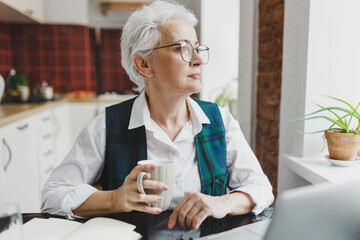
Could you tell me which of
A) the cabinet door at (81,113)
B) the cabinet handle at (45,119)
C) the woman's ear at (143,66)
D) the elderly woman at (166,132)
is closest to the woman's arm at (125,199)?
the elderly woman at (166,132)

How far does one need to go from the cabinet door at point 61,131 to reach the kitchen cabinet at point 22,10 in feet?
3.42

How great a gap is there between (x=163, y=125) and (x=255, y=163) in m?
0.37

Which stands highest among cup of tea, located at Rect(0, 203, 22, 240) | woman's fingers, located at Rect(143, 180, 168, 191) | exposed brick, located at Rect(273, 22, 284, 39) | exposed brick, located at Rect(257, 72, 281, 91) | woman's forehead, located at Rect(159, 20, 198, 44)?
exposed brick, located at Rect(273, 22, 284, 39)

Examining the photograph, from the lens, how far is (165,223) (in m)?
0.85

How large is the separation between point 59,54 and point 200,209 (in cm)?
412

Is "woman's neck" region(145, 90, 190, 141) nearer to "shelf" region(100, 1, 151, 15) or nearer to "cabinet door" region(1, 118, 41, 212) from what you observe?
"cabinet door" region(1, 118, 41, 212)

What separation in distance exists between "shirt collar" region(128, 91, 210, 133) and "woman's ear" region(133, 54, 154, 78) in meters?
0.09

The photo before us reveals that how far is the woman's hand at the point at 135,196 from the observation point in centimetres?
77

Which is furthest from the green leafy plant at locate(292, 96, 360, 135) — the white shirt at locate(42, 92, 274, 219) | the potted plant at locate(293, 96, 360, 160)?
the white shirt at locate(42, 92, 274, 219)

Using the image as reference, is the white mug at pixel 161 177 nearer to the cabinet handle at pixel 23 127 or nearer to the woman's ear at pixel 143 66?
the woman's ear at pixel 143 66

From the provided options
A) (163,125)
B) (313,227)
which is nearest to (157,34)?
(163,125)

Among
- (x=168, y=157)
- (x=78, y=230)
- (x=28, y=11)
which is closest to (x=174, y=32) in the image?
(x=168, y=157)

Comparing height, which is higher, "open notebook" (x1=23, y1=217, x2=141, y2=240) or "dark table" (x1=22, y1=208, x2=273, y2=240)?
"open notebook" (x1=23, y1=217, x2=141, y2=240)

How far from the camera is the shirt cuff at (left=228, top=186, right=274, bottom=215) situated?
0.97m
